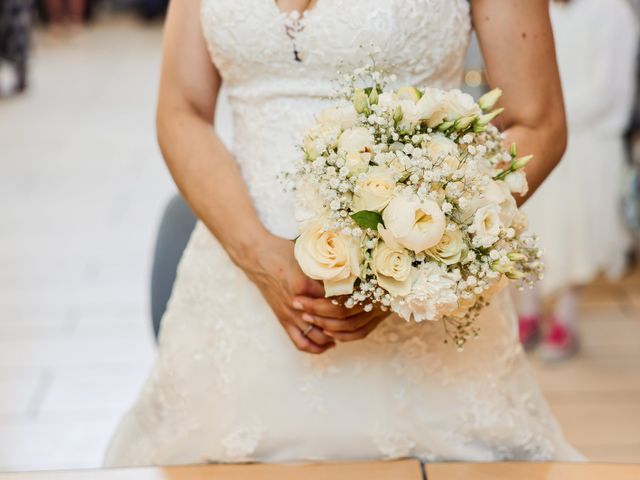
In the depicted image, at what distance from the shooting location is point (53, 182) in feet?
18.8

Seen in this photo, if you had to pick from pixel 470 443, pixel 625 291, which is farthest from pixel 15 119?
pixel 470 443

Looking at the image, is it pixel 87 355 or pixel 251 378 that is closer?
pixel 251 378

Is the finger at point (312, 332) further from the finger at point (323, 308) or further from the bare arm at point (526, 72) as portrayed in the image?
the bare arm at point (526, 72)

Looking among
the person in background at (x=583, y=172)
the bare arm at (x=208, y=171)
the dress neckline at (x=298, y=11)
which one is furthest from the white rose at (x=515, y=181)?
the person in background at (x=583, y=172)

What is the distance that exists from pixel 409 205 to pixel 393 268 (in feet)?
0.27

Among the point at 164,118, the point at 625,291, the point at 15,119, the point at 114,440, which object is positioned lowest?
the point at 15,119

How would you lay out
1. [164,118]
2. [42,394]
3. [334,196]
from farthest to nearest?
[42,394]
[164,118]
[334,196]

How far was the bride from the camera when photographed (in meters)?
1.54

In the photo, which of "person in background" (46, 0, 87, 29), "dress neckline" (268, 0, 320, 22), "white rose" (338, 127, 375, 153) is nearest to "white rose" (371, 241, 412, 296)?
"white rose" (338, 127, 375, 153)

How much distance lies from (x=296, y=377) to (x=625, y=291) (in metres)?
2.90

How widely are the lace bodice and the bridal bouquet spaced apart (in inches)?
9.3

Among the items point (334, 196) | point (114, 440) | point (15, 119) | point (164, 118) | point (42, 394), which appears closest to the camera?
point (334, 196)

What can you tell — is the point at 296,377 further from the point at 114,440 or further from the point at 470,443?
the point at 114,440

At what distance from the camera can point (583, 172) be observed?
3.71 metres
